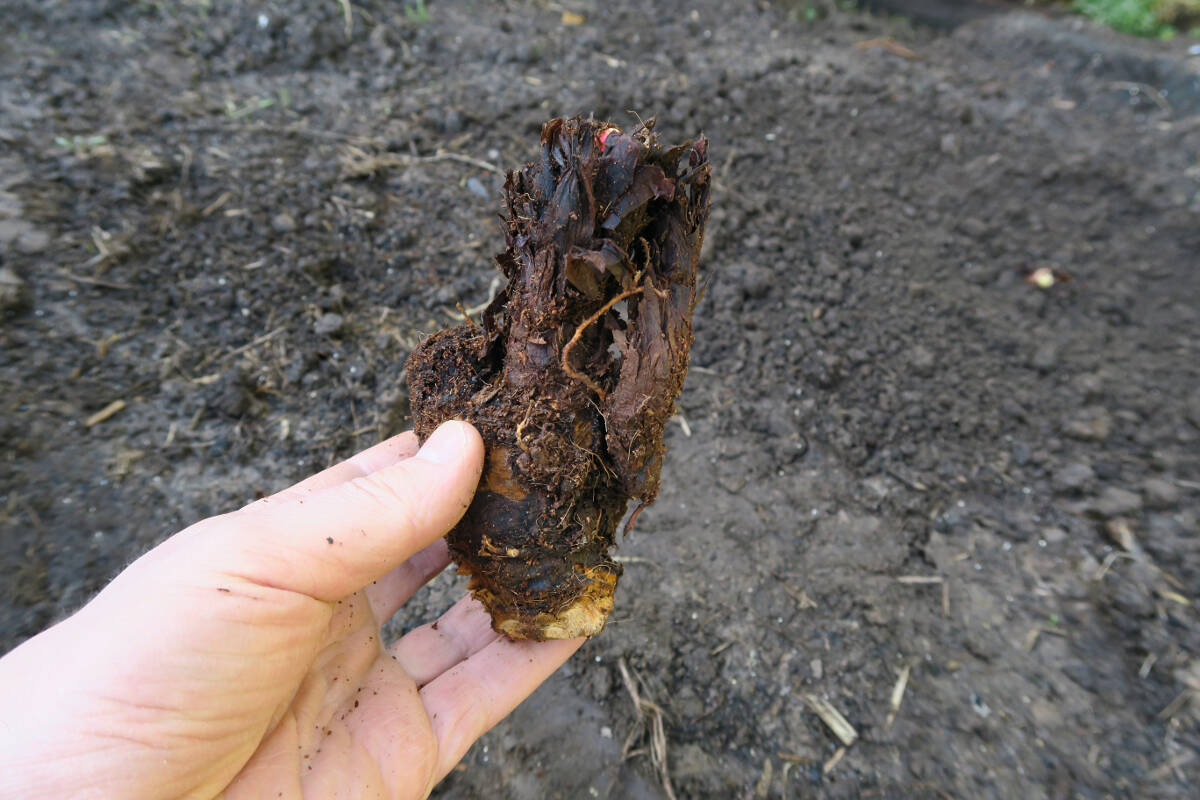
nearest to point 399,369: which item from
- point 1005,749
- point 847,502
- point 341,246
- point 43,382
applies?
point 341,246

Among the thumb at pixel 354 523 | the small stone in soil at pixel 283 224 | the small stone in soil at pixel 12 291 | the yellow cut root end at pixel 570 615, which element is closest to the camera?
the thumb at pixel 354 523

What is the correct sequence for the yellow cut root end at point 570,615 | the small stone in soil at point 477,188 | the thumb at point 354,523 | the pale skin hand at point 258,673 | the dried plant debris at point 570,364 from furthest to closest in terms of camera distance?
the small stone in soil at point 477,188
the yellow cut root end at point 570,615
the dried plant debris at point 570,364
the thumb at point 354,523
the pale skin hand at point 258,673

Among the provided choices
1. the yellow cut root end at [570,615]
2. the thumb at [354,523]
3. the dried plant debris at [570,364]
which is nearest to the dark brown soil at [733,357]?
the yellow cut root end at [570,615]

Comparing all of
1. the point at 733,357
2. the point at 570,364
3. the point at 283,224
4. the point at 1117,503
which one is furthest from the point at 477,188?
the point at 1117,503

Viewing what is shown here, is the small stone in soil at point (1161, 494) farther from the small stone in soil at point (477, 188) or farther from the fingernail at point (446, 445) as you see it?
the small stone in soil at point (477, 188)

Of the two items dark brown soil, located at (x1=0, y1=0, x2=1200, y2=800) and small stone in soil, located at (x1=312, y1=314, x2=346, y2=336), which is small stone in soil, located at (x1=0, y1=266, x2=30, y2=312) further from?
small stone in soil, located at (x1=312, y1=314, x2=346, y2=336)
